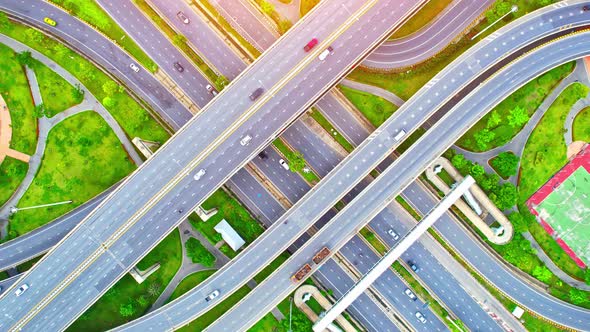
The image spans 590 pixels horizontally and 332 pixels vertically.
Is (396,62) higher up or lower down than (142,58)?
lower down

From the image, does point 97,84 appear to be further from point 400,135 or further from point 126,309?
point 400,135

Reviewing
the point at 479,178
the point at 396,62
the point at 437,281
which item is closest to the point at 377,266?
the point at 437,281

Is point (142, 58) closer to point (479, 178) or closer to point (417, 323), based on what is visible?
point (479, 178)

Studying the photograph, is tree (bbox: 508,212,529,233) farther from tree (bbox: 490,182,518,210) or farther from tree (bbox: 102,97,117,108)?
tree (bbox: 102,97,117,108)

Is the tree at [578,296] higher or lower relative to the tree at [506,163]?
lower

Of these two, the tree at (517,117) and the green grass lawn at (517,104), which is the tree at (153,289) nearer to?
the green grass lawn at (517,104)

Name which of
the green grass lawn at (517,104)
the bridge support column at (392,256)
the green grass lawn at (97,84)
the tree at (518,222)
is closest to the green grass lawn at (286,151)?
the bridge support column at (392,256)
